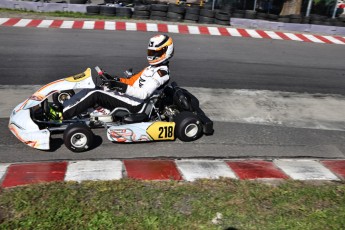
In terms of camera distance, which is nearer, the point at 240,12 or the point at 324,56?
the point at 324,56

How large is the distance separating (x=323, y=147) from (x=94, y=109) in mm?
3674

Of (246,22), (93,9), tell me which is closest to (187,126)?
(246,22)

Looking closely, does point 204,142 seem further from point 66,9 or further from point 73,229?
point 66,9

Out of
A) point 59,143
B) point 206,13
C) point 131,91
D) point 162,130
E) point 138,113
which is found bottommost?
point 206,13

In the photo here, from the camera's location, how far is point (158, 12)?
16.3 m

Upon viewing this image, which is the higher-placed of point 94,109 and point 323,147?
point 94,109

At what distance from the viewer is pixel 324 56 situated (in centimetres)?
1252

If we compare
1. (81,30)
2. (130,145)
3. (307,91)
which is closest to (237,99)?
(307,91)

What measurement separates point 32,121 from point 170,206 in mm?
2402

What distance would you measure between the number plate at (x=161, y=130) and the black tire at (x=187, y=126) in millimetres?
102

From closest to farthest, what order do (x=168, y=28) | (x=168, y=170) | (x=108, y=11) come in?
(x=168, y=170), (x=168, y=28), (x=108, y=11)

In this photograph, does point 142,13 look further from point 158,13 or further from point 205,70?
point 205,70

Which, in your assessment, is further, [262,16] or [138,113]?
[262,16]

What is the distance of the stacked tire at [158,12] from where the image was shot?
1625 cm
